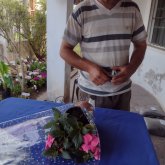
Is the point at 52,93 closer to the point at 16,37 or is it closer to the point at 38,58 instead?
the point at 16,37

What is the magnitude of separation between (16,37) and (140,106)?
2.30 m

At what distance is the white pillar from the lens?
109 inches

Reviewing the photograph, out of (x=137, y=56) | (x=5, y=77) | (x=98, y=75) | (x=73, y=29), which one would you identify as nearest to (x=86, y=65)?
(x=98, y=75)

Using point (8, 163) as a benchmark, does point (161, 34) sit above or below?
above

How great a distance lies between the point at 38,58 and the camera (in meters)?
4.98

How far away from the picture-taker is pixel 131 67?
1.28 meters

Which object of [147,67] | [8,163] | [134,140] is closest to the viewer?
[8,163]

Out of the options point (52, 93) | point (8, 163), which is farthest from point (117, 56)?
point (52, 93)

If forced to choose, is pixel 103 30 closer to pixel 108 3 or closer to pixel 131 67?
pixel 108 3

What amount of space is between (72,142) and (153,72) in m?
3.31

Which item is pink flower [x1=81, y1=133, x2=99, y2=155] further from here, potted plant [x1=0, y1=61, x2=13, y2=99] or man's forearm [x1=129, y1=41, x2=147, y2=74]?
potted plant [x1=0, y1=61, x2=13, y2=99]

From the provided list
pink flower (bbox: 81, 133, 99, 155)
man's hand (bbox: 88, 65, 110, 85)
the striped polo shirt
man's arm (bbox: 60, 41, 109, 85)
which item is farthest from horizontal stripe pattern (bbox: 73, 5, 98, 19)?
pink flower (bbox: 81, 133, 99, 155)

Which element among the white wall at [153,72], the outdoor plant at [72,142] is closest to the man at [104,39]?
the outdoor plant at [72,142]

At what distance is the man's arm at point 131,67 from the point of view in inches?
47.9
